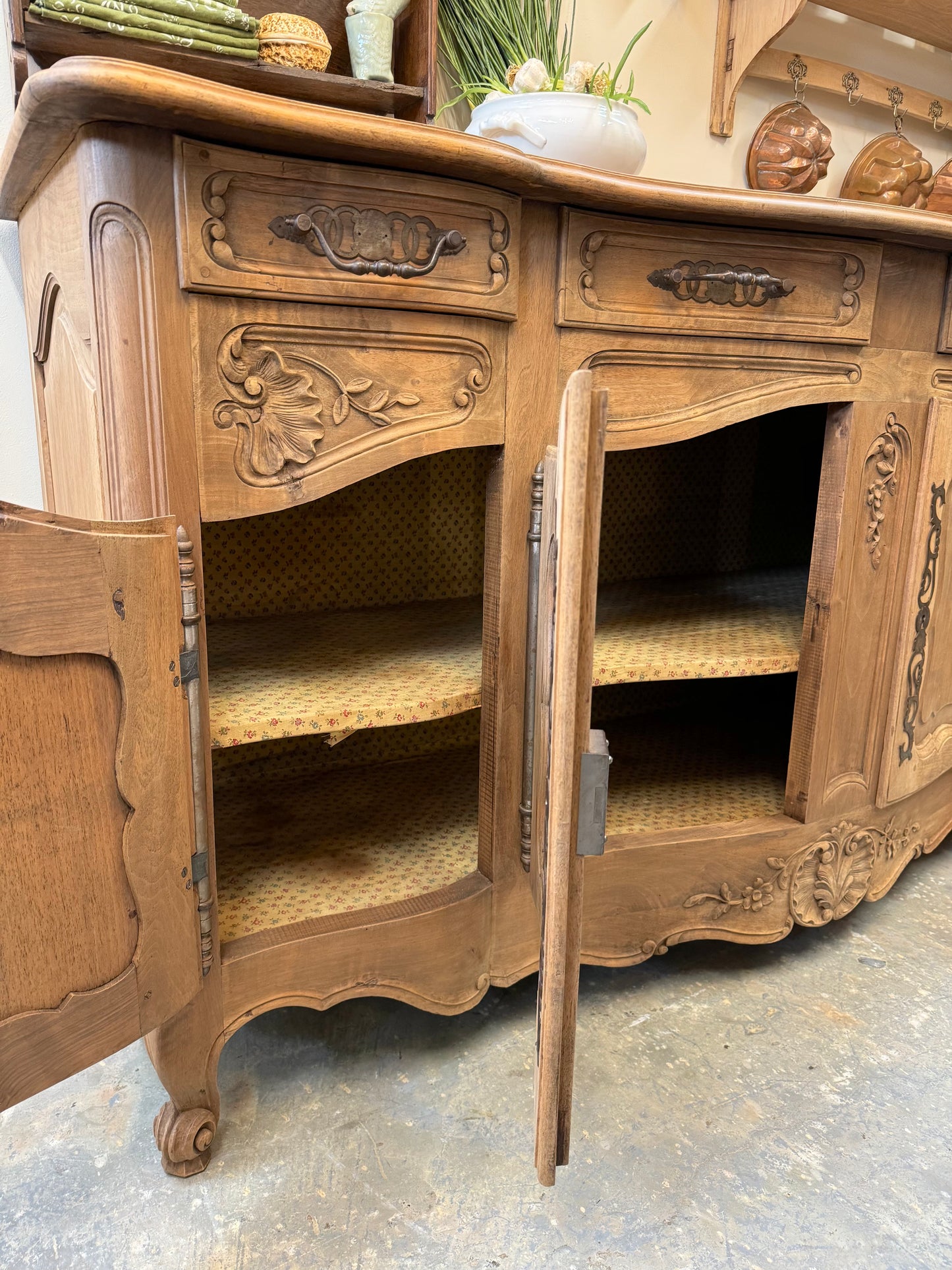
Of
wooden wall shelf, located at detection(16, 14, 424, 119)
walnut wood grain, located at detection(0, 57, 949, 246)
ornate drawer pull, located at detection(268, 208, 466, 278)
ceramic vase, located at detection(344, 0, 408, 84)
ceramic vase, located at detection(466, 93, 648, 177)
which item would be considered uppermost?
ceramic vase, located at detection(344, 0, 408, 84)

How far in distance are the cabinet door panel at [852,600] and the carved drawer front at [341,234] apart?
60 cm

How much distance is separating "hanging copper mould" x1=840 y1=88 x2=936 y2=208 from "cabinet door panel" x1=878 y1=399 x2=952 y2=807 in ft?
1.68

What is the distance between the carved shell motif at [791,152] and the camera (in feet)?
5.18

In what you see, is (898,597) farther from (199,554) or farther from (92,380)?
(92,380)

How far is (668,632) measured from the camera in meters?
1.47

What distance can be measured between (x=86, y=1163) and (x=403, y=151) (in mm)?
1181

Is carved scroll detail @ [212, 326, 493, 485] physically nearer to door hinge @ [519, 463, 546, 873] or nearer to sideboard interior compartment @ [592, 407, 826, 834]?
door hinge @ [519, 463, 546, 873]

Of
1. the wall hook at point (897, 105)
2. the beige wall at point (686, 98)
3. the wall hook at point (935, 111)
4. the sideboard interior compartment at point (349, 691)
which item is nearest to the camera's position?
the sideboard interior compartment at point (349, 691)

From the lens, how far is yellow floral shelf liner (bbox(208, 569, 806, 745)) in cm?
106

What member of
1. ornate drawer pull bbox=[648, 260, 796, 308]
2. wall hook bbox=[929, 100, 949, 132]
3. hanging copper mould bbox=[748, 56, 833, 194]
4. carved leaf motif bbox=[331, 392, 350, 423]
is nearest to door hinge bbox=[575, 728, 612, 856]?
carved leaf motif bbox=[331, 392, 350, 423]

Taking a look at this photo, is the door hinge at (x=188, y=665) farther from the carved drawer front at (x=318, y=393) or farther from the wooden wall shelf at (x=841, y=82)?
the wooden wall shelf at (x=841, y=82)

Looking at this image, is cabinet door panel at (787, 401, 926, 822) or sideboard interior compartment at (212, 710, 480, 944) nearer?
sideboard interior compartment at (212, 710, 480, 944)

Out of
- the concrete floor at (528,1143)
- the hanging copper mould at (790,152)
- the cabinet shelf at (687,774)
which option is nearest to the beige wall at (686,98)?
the hanging copper mould at (790,152)

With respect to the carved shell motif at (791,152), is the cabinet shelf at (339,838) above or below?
below
